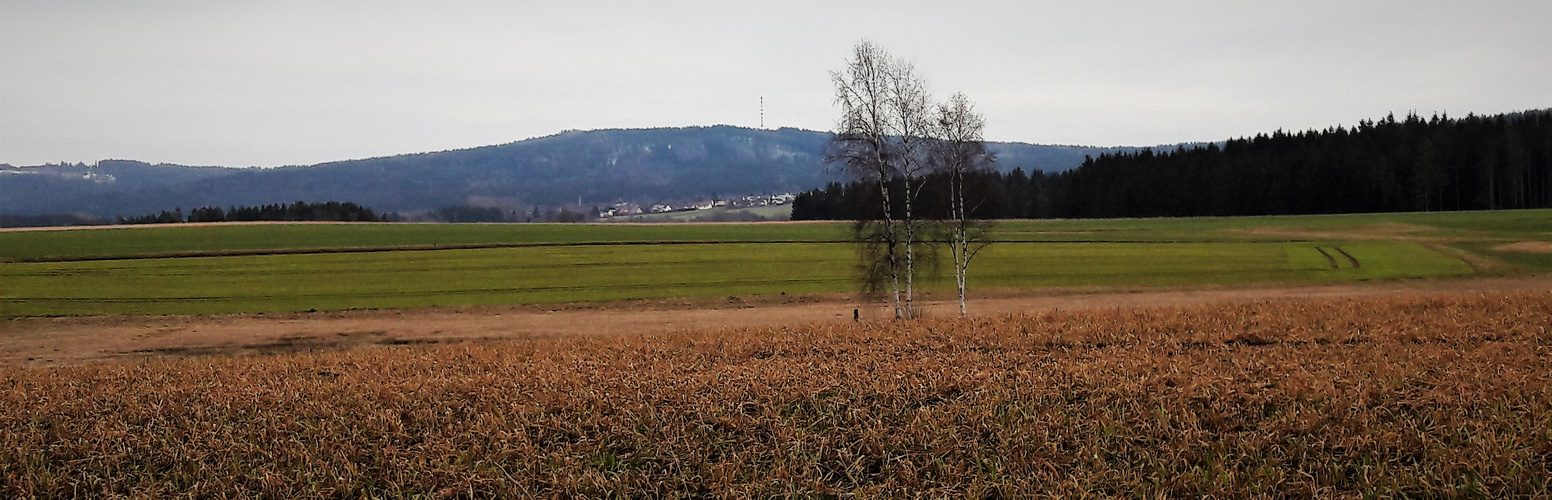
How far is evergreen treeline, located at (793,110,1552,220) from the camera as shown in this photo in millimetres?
111312

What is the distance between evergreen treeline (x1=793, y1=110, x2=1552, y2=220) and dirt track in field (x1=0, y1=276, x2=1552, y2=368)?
73.9 metres

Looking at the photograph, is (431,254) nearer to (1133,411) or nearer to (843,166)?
(843,166)

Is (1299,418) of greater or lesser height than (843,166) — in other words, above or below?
below

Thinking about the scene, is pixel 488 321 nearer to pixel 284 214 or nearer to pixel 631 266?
pixel 631 266

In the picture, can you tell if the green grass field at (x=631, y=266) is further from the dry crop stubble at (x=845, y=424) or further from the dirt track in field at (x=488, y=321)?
the dry crop stubble at (x=845, y=424)

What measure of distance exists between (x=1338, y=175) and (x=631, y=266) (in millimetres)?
100106

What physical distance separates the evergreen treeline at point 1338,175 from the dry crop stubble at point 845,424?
109020 mm

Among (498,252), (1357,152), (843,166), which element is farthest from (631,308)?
(1357,152)

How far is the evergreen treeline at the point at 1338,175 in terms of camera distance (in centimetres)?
11131

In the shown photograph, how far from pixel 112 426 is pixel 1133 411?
7.72 m

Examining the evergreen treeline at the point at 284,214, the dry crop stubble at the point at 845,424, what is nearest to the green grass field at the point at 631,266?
the dry crop stubble at the point at 845,424

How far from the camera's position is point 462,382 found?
8.42 m

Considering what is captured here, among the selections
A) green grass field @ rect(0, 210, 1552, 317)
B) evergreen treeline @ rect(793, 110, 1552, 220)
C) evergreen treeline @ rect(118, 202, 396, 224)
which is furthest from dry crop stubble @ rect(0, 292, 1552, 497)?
evergreen treeline @ rect(118, 202, 396, 224)

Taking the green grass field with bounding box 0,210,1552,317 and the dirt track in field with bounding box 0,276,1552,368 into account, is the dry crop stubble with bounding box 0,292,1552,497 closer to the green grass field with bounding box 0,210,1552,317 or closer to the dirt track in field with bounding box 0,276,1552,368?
the dirt track in field with bounding box 0,276,1552,368
